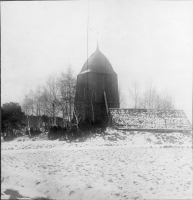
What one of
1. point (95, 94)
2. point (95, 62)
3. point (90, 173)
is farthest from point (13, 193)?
point (95, 94)

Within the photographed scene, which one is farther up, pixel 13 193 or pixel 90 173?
pixel 13 193

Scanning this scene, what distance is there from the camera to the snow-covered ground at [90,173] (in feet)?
15.4

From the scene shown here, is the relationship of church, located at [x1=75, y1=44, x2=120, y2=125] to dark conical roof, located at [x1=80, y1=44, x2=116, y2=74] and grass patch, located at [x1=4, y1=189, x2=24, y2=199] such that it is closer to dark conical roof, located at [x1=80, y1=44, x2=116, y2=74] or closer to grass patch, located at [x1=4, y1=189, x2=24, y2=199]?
dark conical roof, located at [x1=80, y1=44, x2=116, y2=74]

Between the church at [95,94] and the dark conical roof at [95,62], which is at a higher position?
the dark conical roof at [95,62]

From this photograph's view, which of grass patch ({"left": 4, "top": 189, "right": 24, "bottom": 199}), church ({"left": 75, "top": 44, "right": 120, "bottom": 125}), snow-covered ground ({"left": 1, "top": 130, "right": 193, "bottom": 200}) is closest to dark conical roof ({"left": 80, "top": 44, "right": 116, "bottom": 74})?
church ({"left": 75, "top": 44, "right": 120, "bottom": 125})

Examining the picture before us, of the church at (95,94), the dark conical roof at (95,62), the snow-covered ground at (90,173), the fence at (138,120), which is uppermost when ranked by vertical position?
the dark conical roof at (95,62)

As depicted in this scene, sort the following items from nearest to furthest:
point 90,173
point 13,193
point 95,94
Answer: point 13,193 < point 90,173 < point 95,94

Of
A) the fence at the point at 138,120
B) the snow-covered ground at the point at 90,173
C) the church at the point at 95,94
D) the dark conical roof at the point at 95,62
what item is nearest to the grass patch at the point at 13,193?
the snow-covered ground at the point at 90,173

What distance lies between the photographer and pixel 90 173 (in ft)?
19.6

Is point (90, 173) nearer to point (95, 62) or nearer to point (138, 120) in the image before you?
point (95, 62)

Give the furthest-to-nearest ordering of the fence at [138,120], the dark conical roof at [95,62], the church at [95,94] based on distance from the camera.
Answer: the church at [95,94], the fence at [138,120], the dark conical roof at [95,62]

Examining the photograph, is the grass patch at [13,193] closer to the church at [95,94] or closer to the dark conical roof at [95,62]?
the dark conical roof at [95,62]

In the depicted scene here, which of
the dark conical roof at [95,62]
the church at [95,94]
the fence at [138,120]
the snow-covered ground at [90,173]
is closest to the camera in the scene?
the snow-covered ground at [90,173]

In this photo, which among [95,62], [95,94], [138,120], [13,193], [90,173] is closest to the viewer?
[13,193]
